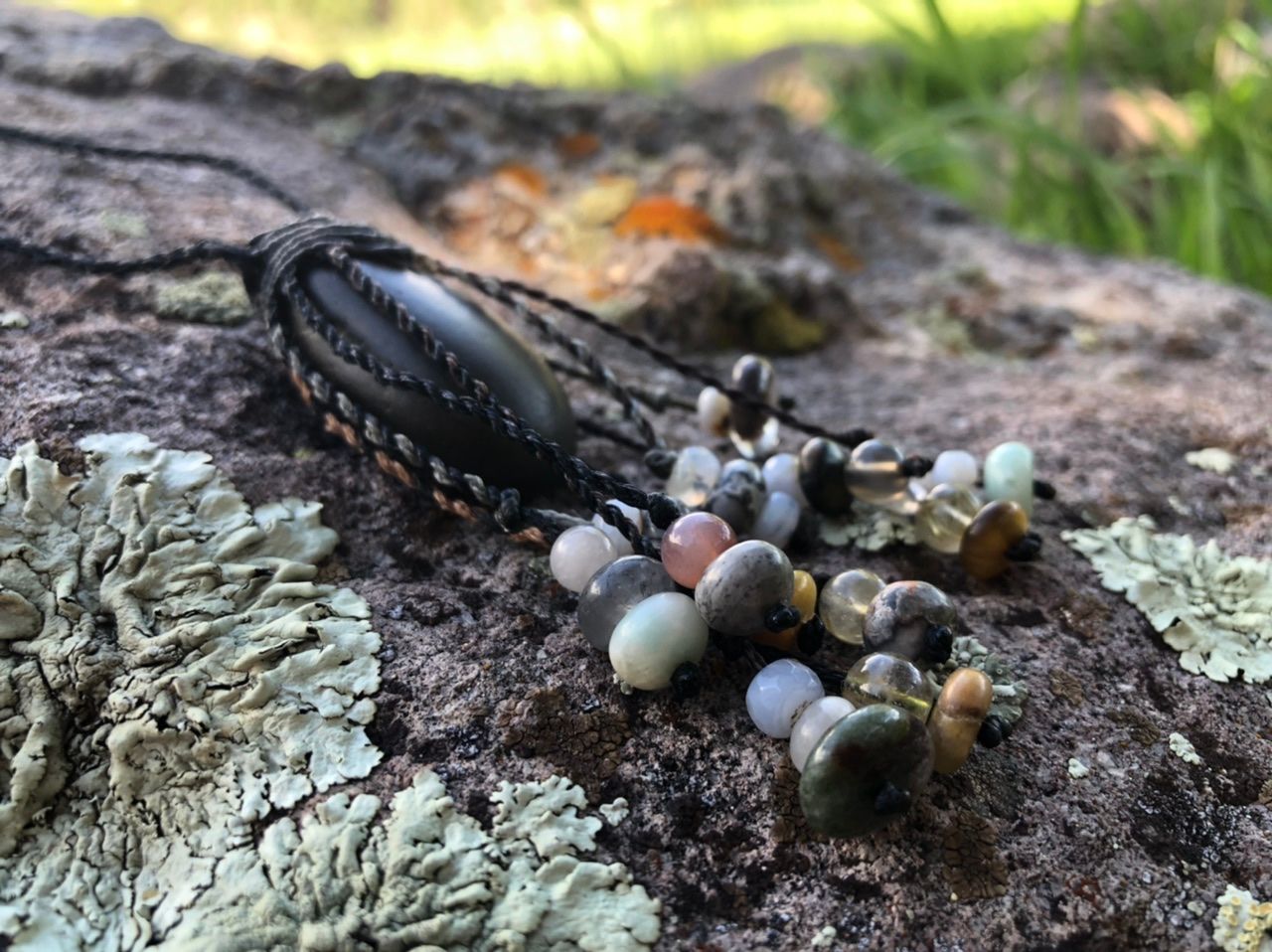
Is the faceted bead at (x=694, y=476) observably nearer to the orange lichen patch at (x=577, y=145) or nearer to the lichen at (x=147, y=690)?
the lichen at (x=147, y=690)

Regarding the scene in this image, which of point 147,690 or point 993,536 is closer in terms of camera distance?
point 147,690

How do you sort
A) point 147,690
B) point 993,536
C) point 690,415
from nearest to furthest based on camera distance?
point 147,690, point 993,536, point 690,415

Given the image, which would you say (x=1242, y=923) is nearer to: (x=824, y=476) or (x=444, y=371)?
(x=824, y=476)

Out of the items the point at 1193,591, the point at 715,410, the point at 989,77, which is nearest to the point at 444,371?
the point at 715,410

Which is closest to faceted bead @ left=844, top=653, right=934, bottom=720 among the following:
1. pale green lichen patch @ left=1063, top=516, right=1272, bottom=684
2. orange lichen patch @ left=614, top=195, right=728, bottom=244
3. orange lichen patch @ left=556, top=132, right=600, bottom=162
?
pale green lichen patch @ left=1063, top=516, right=1272, bottom=684

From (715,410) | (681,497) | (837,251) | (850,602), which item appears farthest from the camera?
(837,251)

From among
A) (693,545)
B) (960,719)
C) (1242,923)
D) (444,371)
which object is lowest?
(1242,923)

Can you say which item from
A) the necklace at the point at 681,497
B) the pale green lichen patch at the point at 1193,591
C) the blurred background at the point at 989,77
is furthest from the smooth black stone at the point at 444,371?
the blurred background at the point at 989,77
